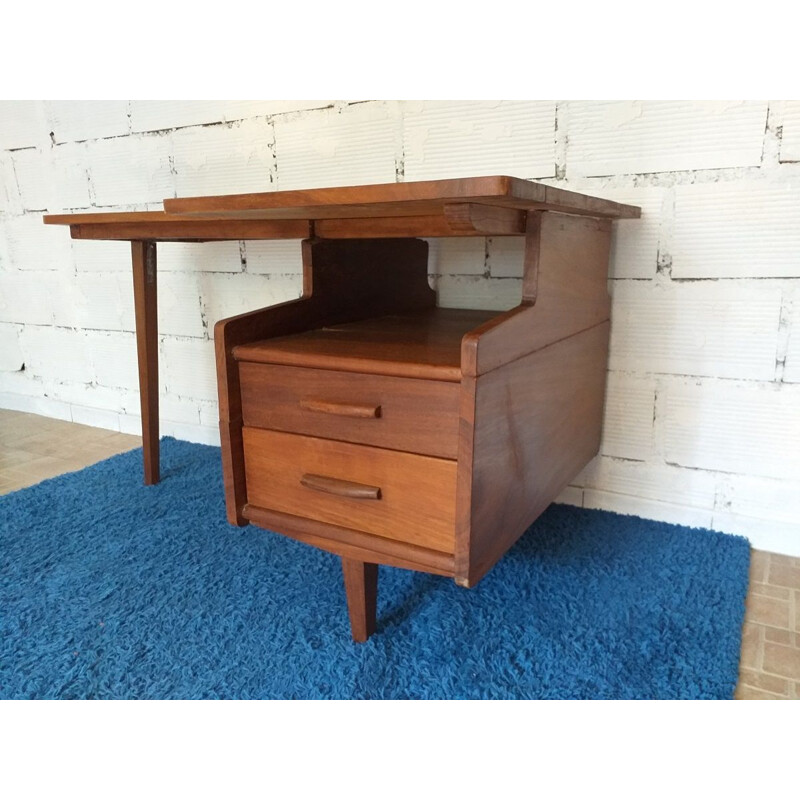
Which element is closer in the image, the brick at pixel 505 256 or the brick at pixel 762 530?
the brick at pixel 762 530

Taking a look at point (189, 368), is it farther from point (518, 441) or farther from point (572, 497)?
point (518, 441)

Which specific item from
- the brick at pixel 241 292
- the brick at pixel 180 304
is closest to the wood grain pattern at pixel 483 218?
the brick at pixel 241 292

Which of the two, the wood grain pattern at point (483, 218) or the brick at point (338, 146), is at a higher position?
the brick at point (338, 146)

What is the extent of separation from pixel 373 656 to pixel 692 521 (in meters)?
0.87

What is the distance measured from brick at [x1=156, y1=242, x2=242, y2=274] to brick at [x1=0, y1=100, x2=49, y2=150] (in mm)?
653

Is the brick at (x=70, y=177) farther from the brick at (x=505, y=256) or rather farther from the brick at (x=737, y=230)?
the brick at (x=737, y=230)

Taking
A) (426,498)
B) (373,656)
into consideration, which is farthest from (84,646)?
(426,498)

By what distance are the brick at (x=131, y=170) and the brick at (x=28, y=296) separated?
0.46m

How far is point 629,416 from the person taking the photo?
1.53m

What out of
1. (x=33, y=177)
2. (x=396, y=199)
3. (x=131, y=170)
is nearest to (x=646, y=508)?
(x=396, y=199)

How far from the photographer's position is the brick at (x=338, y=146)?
1.64 meters

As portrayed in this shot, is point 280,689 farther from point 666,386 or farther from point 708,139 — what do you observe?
point 708,139

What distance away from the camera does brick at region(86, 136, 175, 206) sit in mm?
2021

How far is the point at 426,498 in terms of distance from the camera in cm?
93
